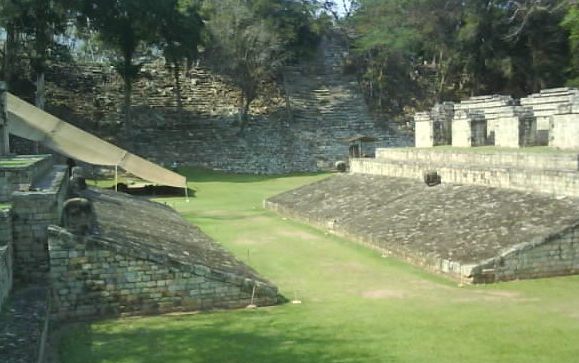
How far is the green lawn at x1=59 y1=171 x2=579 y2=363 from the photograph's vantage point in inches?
316

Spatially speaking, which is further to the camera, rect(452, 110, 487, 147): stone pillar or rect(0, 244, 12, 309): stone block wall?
rect(452, 110, 487, 147): stone pillar

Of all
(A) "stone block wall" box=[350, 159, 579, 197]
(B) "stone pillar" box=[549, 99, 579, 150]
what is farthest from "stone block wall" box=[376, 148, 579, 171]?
(B) "stone pillar" box=[549, 99, 579, 150]

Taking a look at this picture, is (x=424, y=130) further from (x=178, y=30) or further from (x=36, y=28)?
(x=36, y=28)

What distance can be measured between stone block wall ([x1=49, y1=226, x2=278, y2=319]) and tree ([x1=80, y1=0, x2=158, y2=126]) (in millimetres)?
25470

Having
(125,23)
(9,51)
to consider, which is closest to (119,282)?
(125,23)

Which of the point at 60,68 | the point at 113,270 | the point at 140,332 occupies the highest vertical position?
the point at 60,68

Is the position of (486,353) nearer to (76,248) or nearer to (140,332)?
(140,332)

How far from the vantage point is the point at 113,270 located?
32.9 feet

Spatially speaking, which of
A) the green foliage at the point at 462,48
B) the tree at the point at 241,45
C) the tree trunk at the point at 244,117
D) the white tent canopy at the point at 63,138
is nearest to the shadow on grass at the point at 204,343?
the white tent canopy at the point at 63,138

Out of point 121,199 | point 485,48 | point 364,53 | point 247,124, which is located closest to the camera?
point 121,199

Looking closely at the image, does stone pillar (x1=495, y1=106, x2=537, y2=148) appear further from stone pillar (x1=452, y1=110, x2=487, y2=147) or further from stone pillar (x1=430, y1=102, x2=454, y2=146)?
stone pillar (x1=430, y1=102, x2=454, y2=146)

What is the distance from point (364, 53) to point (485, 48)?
8.08 m

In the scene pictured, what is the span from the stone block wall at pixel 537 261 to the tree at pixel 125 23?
26.2m

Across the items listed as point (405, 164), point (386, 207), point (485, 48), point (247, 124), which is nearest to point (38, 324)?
point (386, 207)
